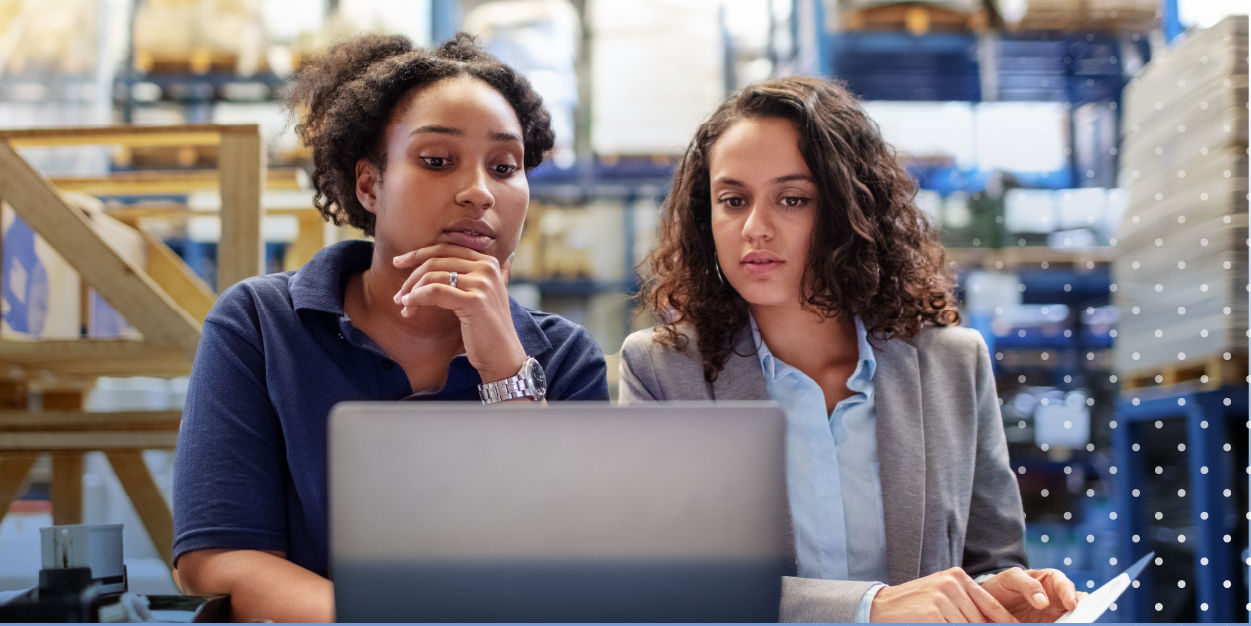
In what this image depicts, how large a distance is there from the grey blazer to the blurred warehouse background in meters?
1.63

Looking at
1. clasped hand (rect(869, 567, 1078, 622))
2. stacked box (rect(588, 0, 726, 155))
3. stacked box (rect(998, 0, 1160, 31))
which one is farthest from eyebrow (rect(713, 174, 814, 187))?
stacked box (rect(998, 0, 1160, 31))

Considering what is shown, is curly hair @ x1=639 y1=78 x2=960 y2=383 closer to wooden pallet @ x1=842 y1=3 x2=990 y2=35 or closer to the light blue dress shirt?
the light blue dress shirt

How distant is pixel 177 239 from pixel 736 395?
10.7ft

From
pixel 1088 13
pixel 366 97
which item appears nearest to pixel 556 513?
pixel 366 97

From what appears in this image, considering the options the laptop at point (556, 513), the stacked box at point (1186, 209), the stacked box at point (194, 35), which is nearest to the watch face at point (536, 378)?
the laptop at point (556, 513)

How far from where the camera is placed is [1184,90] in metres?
2.50

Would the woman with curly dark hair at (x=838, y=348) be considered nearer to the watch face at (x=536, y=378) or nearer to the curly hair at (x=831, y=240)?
the curly hair at (x=831, y=240)

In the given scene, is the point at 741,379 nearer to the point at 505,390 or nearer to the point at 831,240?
the point at 831,240

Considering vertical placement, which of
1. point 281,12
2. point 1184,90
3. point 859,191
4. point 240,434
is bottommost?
point 240,434

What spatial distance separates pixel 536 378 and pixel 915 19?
292 centimetres

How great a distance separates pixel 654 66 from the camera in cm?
376

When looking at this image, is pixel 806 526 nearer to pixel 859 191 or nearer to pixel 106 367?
pixel 859 191

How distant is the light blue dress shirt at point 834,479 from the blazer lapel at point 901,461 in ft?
0.07

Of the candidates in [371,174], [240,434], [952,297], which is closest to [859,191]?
[952,297]
